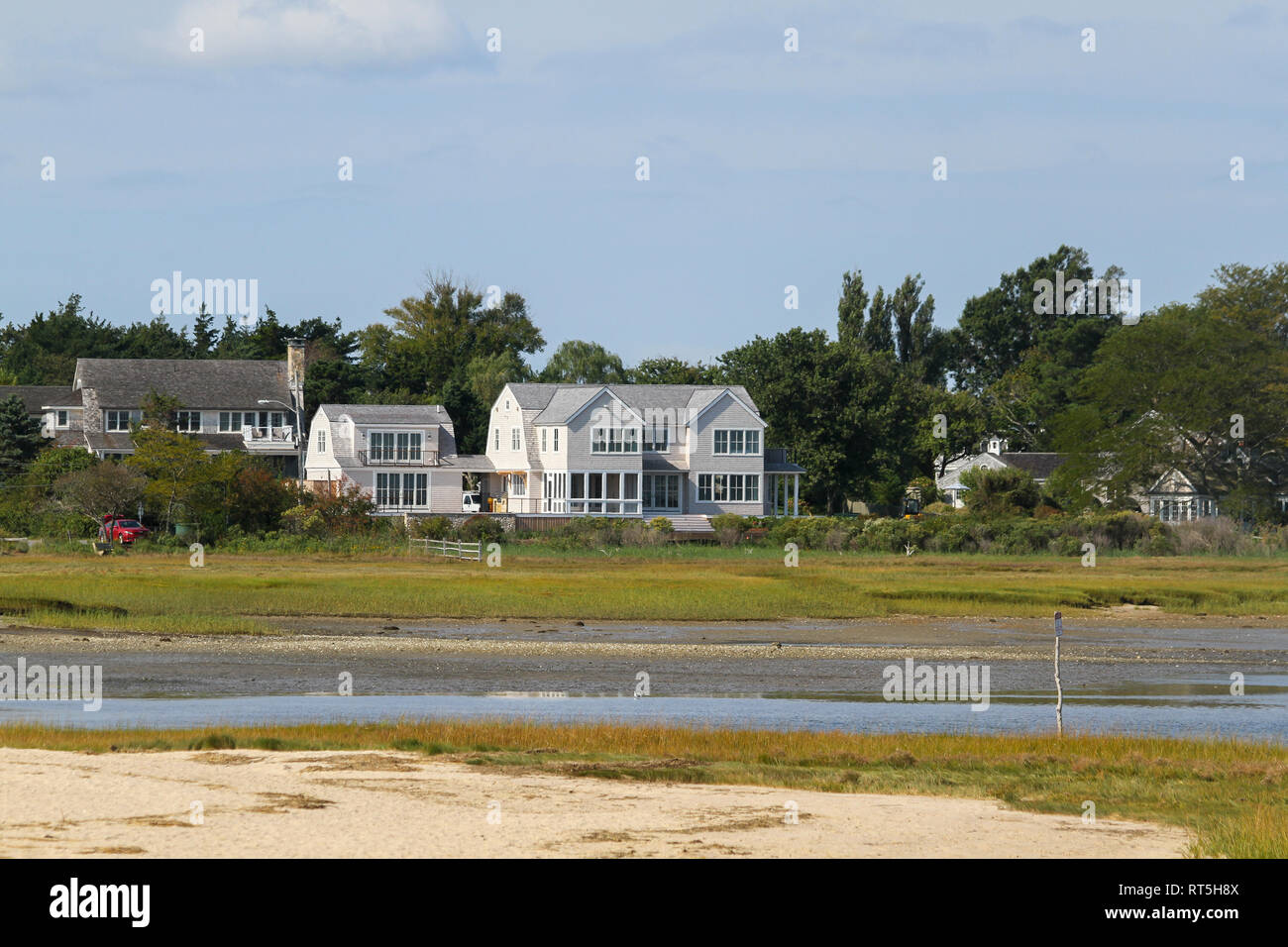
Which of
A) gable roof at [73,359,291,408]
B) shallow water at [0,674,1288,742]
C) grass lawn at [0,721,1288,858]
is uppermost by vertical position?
gable roof at [73,359,291,408]

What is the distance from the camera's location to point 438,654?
3534cm

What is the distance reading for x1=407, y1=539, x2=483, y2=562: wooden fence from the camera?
63.2 metres

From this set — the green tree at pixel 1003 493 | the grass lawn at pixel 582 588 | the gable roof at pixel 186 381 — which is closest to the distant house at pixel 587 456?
the gable roof at pixel 186 381

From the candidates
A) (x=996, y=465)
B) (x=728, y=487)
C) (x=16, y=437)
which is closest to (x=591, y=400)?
(x=728, y=487)

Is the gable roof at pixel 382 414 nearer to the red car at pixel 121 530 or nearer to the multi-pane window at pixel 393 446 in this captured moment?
the multi-pane window at pixel 393 446

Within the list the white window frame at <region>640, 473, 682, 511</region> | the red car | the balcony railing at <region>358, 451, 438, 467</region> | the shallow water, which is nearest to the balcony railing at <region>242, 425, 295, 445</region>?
the balcony railing at <region>358, 451, 438, 467</region>

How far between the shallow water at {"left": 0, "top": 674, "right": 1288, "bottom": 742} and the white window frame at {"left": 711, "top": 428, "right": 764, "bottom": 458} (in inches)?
2260

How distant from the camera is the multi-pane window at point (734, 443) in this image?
289 ft

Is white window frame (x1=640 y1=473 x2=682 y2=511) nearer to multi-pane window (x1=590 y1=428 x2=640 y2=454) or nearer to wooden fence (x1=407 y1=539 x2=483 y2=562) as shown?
multi-pane window (x1=590 y1=428 x2=640 y2=454)

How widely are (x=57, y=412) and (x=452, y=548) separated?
4508cm

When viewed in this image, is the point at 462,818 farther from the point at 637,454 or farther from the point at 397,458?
the point at 397,458

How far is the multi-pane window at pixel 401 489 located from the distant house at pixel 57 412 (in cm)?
2026

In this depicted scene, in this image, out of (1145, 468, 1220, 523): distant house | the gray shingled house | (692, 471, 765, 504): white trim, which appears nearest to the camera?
(692, 471, 765, 504): white trim
